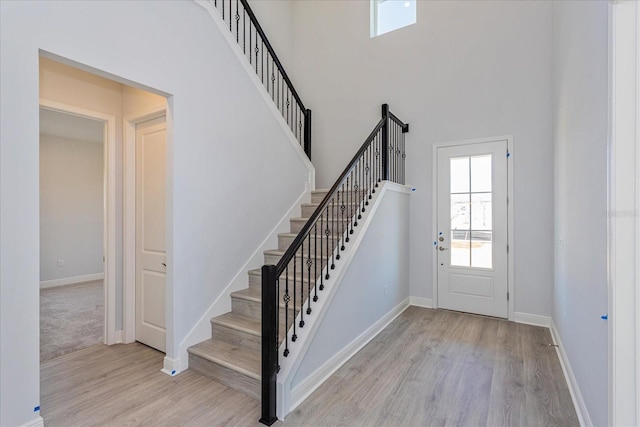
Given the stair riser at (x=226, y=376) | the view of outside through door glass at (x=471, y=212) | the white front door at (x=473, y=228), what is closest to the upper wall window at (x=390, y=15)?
the white front door at (x=473, y=228)

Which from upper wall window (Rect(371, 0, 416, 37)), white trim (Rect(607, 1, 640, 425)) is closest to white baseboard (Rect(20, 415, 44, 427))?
white trim (Rect(607, 1, 640, 425))

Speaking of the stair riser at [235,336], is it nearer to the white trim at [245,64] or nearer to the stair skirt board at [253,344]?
the stair skirt board at [253,344]

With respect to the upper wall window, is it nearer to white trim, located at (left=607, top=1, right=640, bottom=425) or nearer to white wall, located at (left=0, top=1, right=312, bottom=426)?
white wall, located at (left=0, top=1, right=312, bottom=426)

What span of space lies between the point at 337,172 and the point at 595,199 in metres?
3.65

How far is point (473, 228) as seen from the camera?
423cm

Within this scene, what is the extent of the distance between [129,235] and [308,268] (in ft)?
7.22

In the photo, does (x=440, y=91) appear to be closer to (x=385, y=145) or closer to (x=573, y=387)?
(x=385, y=145)

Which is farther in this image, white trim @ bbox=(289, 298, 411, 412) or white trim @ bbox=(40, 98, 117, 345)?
white trim @ bbox=(40, 98, 117, 345)

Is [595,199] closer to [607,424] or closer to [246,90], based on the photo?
[607,424]

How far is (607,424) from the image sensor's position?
58.6 inches

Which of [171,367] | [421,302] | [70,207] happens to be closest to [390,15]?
[421,302]

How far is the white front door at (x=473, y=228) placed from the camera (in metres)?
4.05

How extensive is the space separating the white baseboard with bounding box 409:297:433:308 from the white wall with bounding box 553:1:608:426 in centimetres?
161

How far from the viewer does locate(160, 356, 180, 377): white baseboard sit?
2.72 metres
